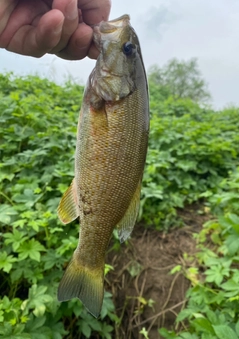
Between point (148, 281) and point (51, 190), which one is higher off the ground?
point (51, 190)

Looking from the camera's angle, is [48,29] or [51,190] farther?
[51,190]

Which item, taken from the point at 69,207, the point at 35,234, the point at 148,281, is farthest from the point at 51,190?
the point at 69,207

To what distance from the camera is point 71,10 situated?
4.66 ft

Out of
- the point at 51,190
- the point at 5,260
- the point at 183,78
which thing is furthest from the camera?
the point at 183,78

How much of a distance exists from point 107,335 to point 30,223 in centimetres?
97

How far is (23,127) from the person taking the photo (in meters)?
3.59

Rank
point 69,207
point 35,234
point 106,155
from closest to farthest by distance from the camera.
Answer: point 106,155 → point 69,207 → point 35,234

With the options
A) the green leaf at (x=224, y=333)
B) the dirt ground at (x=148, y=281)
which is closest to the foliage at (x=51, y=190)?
the dirt ground at (x=148, y=281)

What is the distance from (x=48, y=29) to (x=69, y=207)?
2.42 feet

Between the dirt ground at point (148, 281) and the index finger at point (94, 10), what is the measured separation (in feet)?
6.55

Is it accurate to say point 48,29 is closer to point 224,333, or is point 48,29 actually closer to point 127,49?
point 127,49

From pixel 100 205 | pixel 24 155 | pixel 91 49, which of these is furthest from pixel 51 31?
pixel 24 155

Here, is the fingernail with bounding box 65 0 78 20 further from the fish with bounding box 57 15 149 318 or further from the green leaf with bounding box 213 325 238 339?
the green leaf with bounding box 213 325 238 339

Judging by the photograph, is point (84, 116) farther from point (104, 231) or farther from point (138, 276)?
point (138, 276)
